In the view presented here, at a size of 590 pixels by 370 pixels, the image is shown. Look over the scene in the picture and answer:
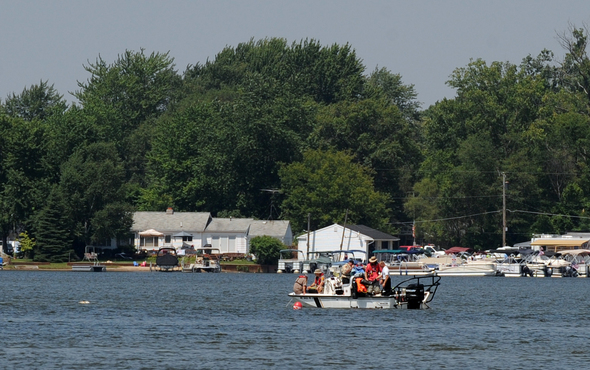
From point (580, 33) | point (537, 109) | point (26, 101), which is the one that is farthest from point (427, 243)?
point (26, 101)

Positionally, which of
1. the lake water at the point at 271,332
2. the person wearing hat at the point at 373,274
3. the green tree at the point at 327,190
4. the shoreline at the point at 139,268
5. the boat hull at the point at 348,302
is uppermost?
the green tree at the point at 327,190

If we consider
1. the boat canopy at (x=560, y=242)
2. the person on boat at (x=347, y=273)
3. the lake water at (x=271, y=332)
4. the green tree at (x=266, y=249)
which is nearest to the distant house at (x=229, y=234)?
the green tree at (x=266, y=249)

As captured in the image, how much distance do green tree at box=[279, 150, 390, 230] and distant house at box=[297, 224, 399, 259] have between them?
3.19m

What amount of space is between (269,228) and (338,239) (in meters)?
7.95

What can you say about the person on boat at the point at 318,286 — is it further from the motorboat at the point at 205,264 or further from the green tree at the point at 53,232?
the green tree at the point at 53,232

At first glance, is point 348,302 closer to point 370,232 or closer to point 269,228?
point 370,232

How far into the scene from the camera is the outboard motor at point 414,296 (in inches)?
2027

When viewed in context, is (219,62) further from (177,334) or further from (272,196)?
(177,334)

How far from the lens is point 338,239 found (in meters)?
120

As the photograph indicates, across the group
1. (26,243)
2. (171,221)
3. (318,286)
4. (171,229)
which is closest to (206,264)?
(171,229)

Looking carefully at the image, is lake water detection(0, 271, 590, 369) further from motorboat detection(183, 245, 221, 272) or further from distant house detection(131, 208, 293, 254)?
distant house detection(131, 208, 293, 254)

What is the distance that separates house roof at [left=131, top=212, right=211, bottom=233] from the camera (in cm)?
12394

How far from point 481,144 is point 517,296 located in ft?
178


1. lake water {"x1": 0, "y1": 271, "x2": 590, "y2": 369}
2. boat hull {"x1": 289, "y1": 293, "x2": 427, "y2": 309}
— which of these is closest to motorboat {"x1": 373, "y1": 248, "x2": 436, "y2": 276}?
lake water {"x1": 0, "y1": 271, "x2": 590, "y2": 369}
